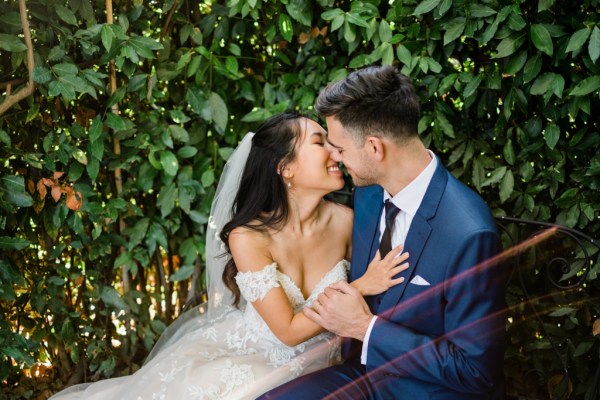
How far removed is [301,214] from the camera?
2.72 meters

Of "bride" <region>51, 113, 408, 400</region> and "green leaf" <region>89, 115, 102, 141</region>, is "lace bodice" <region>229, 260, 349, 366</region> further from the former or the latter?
"green leaf" <region>89, 115, 102, 141</region>

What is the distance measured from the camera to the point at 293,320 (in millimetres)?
2463

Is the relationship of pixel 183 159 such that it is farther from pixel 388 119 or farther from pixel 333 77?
pixel 388 119

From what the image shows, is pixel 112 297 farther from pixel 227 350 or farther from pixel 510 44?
pixel 510 44

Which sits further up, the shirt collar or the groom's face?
the groom's face

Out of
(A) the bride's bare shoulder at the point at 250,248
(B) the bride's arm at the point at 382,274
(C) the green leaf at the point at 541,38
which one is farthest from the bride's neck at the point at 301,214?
(C) the green leaf at the point at 541,38

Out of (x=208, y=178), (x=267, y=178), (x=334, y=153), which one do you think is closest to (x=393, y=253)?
(x=334, y=153)

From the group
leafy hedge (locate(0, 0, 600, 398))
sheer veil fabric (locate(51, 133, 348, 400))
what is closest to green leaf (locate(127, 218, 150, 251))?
leafy hedge (locate(0, 0, 600, 398))

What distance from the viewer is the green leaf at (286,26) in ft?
9.60

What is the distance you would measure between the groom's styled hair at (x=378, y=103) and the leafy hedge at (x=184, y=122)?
552mm

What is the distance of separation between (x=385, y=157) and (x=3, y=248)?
5.65 feet

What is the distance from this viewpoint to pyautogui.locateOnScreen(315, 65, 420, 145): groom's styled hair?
215 cm

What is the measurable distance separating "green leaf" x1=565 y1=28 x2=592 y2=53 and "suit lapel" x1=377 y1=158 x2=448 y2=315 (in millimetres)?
692

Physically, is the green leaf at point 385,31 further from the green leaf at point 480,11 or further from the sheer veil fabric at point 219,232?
the sheer veil fabric at point 219,232
